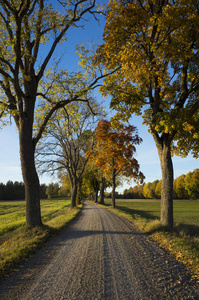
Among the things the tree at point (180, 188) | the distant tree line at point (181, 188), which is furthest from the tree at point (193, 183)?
the tree at point (180, 188)

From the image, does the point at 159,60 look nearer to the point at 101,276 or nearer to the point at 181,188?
the point at 101,276

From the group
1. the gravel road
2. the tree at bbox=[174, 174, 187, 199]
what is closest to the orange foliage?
the gravel road

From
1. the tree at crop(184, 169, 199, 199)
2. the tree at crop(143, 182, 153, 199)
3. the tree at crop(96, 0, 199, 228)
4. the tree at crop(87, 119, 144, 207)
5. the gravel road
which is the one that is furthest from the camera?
the tree at crop(143, 182, 153, 199)

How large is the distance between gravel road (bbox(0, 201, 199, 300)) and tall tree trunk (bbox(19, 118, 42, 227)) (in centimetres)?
297

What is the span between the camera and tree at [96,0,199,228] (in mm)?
7938

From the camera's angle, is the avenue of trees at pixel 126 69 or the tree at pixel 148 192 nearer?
the avenue of trees at pixel 126 69

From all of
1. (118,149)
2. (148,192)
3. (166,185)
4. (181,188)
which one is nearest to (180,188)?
(181,188)

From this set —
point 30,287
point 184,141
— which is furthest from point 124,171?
point 30,287

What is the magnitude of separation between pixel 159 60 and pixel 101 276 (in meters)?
9.15

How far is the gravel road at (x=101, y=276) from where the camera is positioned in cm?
336

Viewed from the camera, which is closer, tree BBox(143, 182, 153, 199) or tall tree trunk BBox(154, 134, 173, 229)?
tall tree trunk BBox(154, 134, 173, 229)

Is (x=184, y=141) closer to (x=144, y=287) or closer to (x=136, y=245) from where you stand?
(x=136, y=245)

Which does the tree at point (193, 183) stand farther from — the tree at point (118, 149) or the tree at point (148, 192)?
the tree at point (118, 149)

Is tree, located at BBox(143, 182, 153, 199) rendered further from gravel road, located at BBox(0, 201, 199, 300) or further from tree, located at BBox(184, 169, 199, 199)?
gravel road, located at BBox(0, 201, 199, 300)
